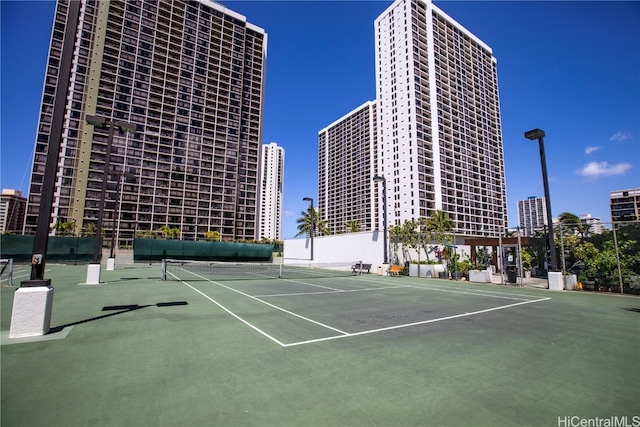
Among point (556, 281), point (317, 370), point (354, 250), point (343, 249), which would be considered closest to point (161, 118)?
point (343, 249)

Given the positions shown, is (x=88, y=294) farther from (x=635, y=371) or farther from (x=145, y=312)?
(x=635, y=371)

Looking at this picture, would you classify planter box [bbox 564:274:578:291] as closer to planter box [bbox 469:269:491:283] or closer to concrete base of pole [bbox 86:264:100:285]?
planter box [bbox 469:269:491:283]

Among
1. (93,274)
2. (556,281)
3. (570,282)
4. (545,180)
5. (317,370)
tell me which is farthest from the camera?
(545,180)

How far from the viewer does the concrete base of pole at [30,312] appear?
5.79 metres

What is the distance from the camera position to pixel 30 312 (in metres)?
5.91

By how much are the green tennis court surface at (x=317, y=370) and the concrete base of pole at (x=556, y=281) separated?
28.5 ft

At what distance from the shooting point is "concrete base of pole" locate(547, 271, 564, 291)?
15922 mm

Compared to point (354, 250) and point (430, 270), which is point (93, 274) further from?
point (354, 250)

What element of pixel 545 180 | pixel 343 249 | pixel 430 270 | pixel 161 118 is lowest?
pixel 430 270

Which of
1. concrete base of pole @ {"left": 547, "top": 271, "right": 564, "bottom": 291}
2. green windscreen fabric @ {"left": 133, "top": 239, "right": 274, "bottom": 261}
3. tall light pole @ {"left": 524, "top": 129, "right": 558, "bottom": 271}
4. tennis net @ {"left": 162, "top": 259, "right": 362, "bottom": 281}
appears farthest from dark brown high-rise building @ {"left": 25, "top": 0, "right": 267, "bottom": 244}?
concrete base of pole @ {"left": 547, "top": 271, "right": 564, "bottom": 291}

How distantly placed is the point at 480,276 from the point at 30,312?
75.2 feet

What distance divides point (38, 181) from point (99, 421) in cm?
10195

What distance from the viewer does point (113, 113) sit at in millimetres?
85562

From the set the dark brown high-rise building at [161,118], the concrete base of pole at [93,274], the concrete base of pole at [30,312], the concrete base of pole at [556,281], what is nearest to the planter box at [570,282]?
the concrete base of pole at [556,281]
